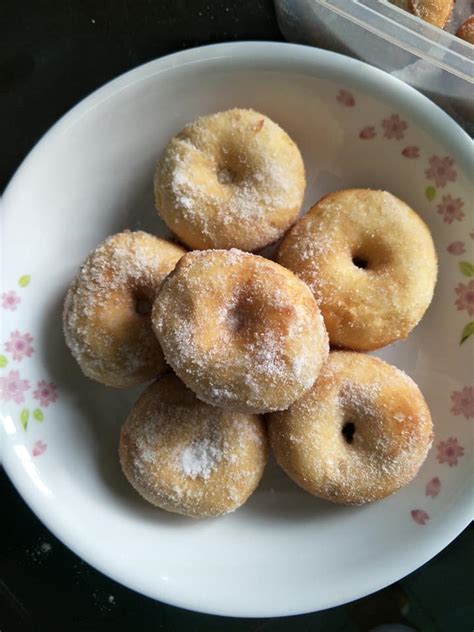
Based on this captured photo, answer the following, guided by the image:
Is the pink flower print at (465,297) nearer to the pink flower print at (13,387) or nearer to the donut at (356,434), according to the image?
the donut at (356,434)

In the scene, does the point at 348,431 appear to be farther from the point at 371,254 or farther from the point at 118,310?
the point at 118,310

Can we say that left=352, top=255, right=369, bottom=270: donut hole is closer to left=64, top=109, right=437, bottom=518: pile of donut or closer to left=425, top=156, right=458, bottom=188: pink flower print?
left=64, top=109, right=437, bottom=518: pile of donut

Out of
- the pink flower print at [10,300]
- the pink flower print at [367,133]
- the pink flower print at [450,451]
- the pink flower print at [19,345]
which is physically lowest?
the pink flower print at [19,345]

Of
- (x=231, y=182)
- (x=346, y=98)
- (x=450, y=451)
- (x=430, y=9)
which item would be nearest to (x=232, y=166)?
(x=231, y=182)

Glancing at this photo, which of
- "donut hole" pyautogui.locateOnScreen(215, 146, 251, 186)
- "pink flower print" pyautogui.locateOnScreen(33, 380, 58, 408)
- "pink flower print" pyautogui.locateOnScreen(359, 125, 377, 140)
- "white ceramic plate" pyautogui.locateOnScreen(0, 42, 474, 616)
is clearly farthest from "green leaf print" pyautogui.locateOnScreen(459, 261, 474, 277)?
"pink flower print" pyautogui.locateOnScreen(33, 380, 58, 408)

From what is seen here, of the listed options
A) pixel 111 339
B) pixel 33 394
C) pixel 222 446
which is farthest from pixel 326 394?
pixel 33 394

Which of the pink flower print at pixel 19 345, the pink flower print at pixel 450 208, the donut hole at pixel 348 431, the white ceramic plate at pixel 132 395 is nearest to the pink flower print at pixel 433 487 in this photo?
the white ceramic plate at pixel 132 395

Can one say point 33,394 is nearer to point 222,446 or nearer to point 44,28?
point 222,446
